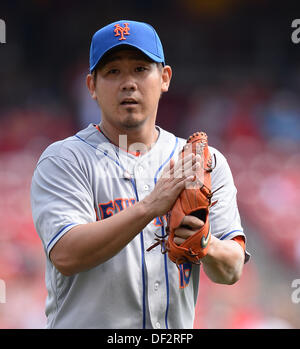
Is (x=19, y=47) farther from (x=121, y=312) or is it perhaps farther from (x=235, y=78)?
(x=121, y=312)

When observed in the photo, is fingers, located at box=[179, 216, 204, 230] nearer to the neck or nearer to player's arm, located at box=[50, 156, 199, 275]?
player's arm, located at box=[50, 156, 199, 275]

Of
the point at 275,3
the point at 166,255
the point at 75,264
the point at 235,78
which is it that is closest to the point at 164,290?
the point at 166,255

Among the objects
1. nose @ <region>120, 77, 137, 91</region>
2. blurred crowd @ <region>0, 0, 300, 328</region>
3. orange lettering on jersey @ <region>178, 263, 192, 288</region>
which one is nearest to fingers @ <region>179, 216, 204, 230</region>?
orange lettering on jersey @ <region>178, 263, 192, 288</region>

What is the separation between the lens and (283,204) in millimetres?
4988

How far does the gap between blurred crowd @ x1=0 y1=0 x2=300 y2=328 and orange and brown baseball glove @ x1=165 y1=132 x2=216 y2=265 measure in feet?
9.38

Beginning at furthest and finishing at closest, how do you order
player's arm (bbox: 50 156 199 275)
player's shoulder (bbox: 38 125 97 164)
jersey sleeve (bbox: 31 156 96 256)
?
player's shoulder (bbox: 38 125 97 164), jersey sleeve (bbox: 31 156 96 256), player's arm (bbox: 50 156 199 275)

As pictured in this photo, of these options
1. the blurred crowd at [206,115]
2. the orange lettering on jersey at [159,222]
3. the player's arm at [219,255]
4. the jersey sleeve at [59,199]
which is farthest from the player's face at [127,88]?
the blurred crowd at [206,115]

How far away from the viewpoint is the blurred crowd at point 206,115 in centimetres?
444

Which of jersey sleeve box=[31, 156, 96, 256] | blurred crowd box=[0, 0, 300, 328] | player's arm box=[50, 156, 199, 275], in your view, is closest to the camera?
player's arm box=[50, 156, 199, 275]

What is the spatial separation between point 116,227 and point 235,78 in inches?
167

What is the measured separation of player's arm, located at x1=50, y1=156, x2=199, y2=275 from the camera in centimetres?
153

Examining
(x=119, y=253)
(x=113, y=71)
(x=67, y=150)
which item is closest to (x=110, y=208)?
(x=119, y=253)
